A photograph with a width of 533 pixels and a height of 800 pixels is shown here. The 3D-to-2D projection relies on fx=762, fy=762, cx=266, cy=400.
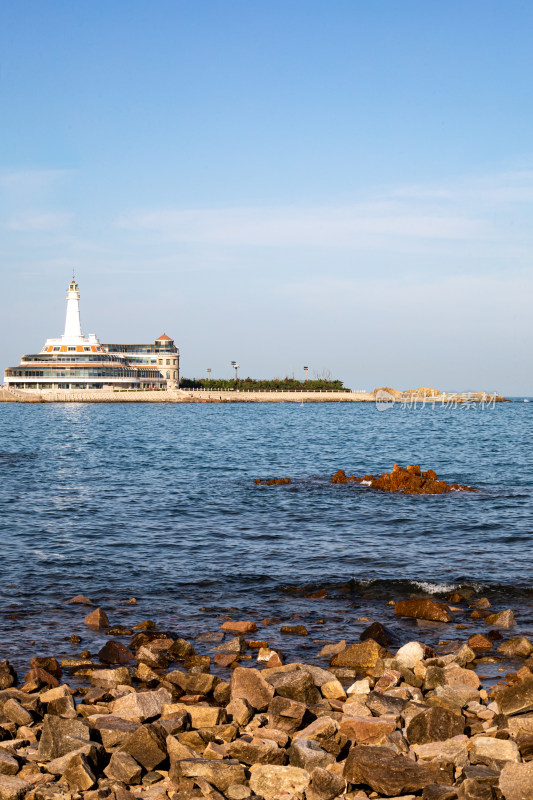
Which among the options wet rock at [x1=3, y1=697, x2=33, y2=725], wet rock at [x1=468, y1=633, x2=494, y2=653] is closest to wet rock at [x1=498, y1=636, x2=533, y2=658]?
wet rock at [x1=468, y1=633, x2=494, y2=653]

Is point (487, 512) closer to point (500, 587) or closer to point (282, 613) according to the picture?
point (500, 587)

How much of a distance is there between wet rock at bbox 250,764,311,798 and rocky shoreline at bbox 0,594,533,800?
13 millimetres

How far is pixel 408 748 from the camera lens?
26.9 ft

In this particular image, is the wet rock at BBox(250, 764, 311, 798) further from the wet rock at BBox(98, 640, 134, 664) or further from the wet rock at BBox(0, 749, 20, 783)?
the wet rock at BBox(98, 640, 134, 664)

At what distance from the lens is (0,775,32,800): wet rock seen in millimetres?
7145

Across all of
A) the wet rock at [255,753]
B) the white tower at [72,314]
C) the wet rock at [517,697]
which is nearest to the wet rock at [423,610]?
the wet rock at [517,697]

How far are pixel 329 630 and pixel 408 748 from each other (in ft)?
17.5

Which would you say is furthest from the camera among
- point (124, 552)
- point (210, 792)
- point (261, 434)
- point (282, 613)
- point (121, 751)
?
point (261, 434)

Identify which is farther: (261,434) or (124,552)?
(261,434)

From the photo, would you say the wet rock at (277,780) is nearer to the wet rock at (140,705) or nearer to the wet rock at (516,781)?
the wet rock at (516,781)

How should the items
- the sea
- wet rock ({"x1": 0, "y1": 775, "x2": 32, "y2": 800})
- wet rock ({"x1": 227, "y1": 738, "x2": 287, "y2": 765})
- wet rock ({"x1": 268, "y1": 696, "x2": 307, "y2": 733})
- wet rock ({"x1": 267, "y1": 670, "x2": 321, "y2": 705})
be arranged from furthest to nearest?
1. the sea
2. wet rock ({"x1": 267, "y1": 670, "x2": 321, "y2": 705})
3. wet rock ({"x1": 268, "y1": 696, "x2": 307, "y2": 733})
4. wet rock ({"x1": 227, "y1": 738, "x2": 287, "y2": 765})
5. wet rock ({"x1": 0, "y1": 775, "x2": 32, "y2": 800})

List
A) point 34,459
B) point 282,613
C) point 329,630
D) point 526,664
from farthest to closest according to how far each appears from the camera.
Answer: point 34,459 → point 282,613 → point 329,630 → point 526,664

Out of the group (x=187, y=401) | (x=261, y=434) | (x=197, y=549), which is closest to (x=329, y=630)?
(x=197, y=549)

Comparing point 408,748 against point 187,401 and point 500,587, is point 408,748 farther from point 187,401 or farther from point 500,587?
point 187,401
